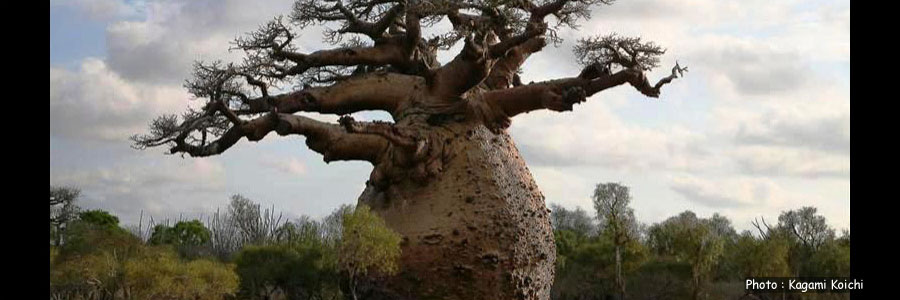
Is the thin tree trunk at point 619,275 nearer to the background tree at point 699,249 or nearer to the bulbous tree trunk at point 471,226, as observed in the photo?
the background tree at point 699,249

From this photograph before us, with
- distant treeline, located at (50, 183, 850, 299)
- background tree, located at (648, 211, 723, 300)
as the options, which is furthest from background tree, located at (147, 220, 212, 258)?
background tree, located at (648, 211, 723, 300)

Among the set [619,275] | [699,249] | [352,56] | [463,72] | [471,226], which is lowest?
[619,275]

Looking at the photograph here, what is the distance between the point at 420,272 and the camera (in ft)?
29.7

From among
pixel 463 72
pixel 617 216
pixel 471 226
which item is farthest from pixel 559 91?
pixel 617 216

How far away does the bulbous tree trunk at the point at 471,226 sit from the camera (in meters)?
9.02

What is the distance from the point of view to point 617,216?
22812 millimetres

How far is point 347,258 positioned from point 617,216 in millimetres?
14194

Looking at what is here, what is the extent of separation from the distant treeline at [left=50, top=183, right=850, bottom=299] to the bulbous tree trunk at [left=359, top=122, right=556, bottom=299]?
27cm

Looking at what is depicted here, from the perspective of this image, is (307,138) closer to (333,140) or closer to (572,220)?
(333,140)

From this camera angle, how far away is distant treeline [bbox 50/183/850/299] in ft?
39.9

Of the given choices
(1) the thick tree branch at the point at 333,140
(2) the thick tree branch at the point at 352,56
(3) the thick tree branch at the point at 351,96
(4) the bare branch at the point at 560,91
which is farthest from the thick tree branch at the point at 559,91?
(1) the thick tree branch at the point at 333,140

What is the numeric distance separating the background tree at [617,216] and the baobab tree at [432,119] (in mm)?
10886

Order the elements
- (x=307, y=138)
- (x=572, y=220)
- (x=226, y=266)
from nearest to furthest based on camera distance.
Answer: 1. (x=307, y=138)
2. (x=226, y=266)
3. (x=572, y=220)
